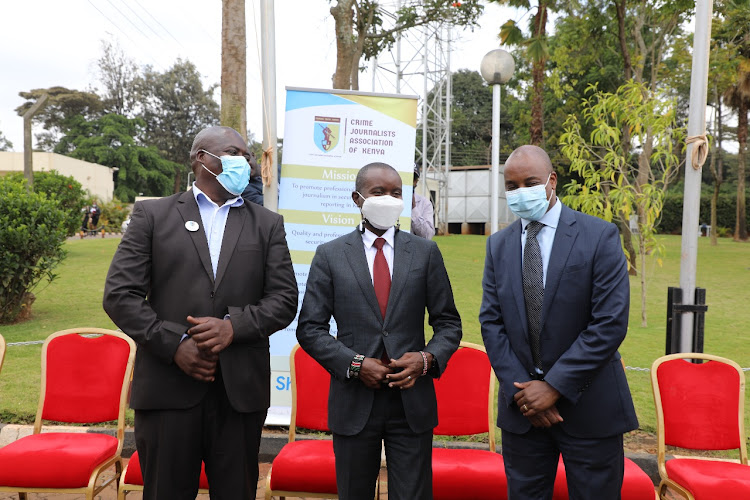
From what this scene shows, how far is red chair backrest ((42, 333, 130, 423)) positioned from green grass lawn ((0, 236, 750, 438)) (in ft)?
4.89

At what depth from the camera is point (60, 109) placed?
2005 inches

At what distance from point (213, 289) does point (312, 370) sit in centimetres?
132

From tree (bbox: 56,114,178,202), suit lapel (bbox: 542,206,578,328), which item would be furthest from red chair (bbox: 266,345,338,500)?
tree (bbox: 56,114,178,202)

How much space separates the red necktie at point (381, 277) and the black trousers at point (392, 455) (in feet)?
1.30

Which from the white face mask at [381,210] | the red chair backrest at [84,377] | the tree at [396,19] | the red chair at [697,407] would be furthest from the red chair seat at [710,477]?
the tree at [396,19]

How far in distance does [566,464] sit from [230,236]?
1.77 metres

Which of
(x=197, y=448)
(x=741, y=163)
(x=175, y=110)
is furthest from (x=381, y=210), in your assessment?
(x=175, y=110)

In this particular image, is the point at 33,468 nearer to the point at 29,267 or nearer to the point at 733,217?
the point at 29,267

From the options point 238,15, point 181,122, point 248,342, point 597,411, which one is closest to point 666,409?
point 597,411

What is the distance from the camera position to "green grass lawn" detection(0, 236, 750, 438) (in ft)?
18.2

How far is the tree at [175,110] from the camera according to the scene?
5393 centimetres

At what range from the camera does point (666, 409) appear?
3.52 metres

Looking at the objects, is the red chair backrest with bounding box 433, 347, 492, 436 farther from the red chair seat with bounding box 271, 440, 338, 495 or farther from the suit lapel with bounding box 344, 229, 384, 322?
the suit lapel with bounding box 344, 229, 384, 322

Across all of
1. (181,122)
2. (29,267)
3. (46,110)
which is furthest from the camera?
(181,122)
